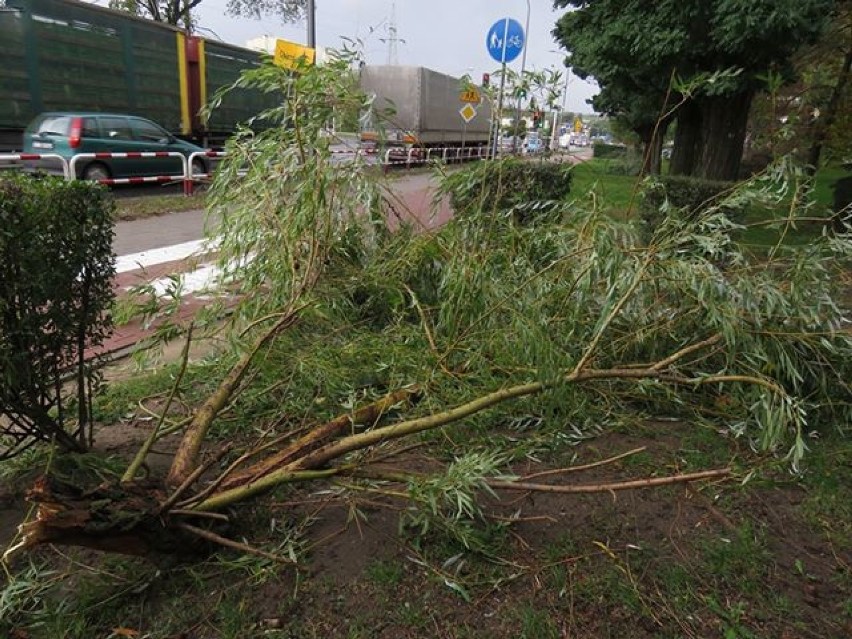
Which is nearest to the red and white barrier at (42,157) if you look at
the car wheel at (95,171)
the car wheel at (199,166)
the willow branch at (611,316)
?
the car wheel at (95,171)

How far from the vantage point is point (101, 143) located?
1185 cm

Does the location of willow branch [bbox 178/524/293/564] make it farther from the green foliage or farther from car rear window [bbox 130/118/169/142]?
car rear window [bbox 130/118/169/142]

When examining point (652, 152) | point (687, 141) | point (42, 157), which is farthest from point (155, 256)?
point (687, 141)

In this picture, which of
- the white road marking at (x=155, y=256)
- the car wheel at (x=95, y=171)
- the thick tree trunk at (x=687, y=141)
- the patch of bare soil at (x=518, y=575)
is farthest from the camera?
the car wheel at (x=95, y=171)

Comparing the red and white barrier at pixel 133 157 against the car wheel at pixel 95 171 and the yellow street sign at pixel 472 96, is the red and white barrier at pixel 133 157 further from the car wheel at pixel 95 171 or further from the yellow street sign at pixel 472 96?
the yellow street sign at pixel 472 96

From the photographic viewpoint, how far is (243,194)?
148 inches

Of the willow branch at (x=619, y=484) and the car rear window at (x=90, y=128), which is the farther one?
the car rear window at (x=90, y=128)

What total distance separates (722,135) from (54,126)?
1144cm

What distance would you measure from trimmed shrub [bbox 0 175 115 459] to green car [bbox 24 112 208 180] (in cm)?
949

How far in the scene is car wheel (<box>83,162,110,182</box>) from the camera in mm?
11406

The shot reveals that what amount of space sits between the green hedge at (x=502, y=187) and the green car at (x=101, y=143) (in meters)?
9.49

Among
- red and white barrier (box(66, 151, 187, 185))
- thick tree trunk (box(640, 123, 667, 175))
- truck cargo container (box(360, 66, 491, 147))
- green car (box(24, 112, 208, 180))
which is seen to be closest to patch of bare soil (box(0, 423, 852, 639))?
thick tree trunk (box(640, 123, 667, 175))

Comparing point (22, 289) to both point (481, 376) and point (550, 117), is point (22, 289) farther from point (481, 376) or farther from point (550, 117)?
point (550, 117)

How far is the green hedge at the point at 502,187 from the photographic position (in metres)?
3.84
